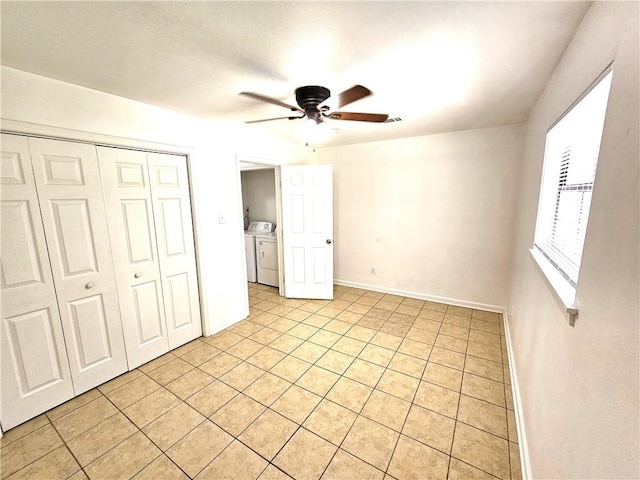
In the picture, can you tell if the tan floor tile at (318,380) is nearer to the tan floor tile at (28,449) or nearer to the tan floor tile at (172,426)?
the tan floor tile at (172,426)

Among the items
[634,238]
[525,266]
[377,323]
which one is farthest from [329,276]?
[634,238]

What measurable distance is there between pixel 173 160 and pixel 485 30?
257 cm

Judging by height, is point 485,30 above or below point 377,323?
above

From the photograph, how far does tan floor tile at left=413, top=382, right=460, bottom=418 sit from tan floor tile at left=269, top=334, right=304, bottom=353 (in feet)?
4.04

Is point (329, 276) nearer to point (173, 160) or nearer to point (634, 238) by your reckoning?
point (173, 160)

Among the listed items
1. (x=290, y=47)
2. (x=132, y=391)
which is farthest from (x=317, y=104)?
(x=132, y=391)

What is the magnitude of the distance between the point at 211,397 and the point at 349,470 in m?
1.17

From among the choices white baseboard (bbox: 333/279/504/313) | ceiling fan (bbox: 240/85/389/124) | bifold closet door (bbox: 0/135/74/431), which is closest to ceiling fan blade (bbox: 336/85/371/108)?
ceiling fan (bbox: 240/85/389/124)

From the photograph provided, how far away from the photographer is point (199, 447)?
162 centimetres

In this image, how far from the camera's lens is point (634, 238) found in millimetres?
664

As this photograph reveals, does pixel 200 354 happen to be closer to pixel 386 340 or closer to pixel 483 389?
pixel 386 340

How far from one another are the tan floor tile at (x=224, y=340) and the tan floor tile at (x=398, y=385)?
5.13 ft

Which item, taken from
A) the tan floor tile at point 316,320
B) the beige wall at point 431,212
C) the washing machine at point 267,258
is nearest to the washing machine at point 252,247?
the washing machine at point 267,258

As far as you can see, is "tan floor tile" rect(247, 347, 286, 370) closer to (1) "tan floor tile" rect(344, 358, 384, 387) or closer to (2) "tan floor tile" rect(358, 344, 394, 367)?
(1) "tan floor tile" rect(344, 358, 384, 387)
